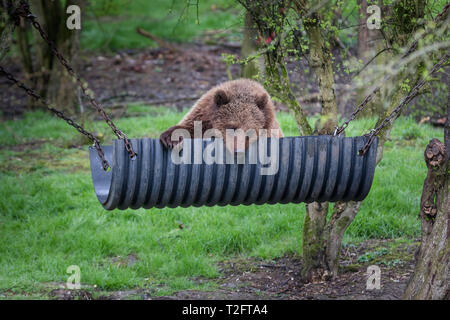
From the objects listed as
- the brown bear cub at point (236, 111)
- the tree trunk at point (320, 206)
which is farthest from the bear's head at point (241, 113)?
the tree trunk at point (320, 206)

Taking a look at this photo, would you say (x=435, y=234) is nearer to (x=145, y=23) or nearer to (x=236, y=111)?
(x=236, y=111)

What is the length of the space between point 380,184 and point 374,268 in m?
2.12

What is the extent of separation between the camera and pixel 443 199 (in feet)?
15.0

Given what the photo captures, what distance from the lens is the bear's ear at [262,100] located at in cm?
555

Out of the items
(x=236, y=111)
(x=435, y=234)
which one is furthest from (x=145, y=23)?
(x=435, y=234)

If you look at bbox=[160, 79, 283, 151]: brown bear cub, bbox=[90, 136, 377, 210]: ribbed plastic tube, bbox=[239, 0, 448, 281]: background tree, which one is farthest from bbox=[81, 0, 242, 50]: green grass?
bbox=[90, 136, 377, 210]: ribbed plastic tube

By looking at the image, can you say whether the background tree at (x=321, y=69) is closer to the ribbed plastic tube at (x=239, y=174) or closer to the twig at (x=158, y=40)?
the ribbed plastic tube at (x=239, y=174)

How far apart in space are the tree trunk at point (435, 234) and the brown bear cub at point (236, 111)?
1630mm

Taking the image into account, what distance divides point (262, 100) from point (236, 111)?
1.04 feet

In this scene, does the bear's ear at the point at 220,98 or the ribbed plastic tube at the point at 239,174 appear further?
the bear's ear at the point at 220,98

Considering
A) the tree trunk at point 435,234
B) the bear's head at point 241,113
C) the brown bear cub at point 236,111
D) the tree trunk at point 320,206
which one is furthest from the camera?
the tree trunk at point 320,206

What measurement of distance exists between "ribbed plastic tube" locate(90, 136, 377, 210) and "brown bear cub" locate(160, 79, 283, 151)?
0.80 metres

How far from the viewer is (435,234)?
14.8 ft
